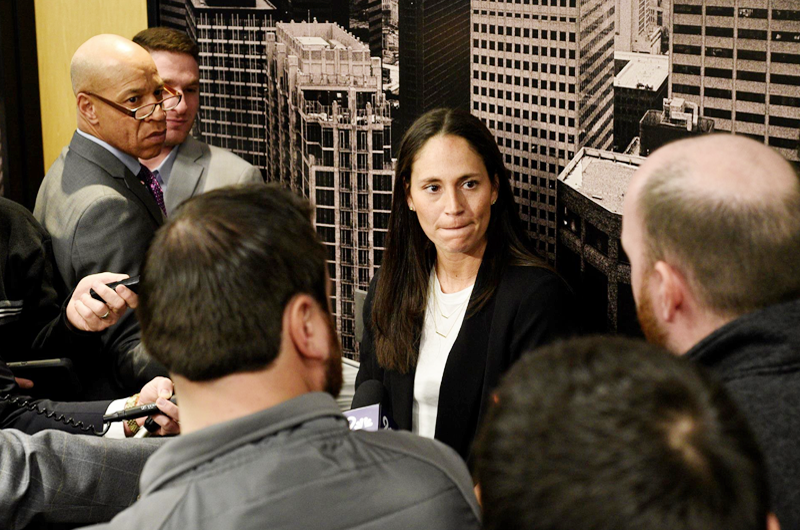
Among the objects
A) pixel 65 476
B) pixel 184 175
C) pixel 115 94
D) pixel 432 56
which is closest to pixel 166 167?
pixel 184 175

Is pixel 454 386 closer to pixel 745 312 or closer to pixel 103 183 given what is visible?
pixel 745 312

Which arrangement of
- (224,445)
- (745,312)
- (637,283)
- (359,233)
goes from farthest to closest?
(359,233) < (637,283) < (745,312) < (224,445)

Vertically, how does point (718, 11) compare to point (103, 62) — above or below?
above

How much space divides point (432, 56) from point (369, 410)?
1233mm

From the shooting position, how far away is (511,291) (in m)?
2.16

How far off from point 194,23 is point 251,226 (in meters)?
2.53

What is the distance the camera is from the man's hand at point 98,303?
6.65ft

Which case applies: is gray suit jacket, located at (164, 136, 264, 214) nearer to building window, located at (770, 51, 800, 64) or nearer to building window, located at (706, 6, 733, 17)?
building window, located at (706, 6, 733, 17)

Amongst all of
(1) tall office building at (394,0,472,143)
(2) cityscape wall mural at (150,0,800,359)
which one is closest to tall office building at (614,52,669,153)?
(2) cityscape wall mural at (150,0,800,359)

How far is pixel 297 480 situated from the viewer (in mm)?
924

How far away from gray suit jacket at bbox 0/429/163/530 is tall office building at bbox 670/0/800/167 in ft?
5.26

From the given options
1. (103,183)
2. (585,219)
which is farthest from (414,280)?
(103,183)

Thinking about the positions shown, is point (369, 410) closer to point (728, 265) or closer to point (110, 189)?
point (728, 265)

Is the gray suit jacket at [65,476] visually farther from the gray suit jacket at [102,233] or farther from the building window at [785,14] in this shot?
the building window at [785,14]
